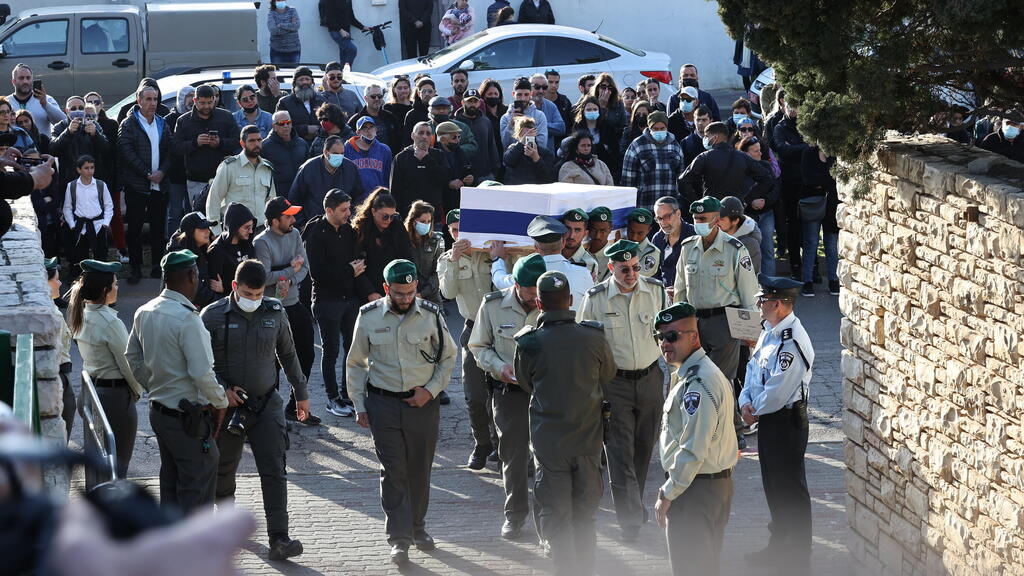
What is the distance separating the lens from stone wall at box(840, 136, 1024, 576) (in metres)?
6.68

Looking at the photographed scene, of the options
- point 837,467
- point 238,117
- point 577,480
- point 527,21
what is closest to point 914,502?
point 577,480

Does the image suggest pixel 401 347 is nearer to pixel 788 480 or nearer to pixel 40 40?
pixel 788 480

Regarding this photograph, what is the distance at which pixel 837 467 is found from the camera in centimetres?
1047

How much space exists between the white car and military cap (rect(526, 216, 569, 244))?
10.9m

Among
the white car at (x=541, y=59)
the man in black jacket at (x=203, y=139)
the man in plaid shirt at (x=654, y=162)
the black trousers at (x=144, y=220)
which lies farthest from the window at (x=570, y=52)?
the black trousers at (x=144, y=220)

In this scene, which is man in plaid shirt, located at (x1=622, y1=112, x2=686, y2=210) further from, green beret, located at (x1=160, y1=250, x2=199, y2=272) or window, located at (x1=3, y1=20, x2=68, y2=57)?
window, located at (x1=3, y1=20, x2=68, y2=57)

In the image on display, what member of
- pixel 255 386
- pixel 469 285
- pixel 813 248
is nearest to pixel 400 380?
pixel 255 386

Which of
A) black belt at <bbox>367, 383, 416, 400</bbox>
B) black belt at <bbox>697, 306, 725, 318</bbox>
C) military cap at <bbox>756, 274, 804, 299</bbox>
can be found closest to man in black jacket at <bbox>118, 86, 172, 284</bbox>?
black belt at <bbox>697, 306, 725, 318</bbox>

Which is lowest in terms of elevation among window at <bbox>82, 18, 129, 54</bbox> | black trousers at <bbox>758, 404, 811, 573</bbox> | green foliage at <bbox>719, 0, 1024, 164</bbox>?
black trousers at <bbox>758, 404, 811, 573</bbox>

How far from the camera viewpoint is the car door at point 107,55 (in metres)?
21.2

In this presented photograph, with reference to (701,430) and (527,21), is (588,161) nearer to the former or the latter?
(701,430)

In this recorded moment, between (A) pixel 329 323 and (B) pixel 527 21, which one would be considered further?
(B) pixel 527 21

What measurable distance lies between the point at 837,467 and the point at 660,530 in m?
1.82

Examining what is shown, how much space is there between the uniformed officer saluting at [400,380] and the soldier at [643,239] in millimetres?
2417
